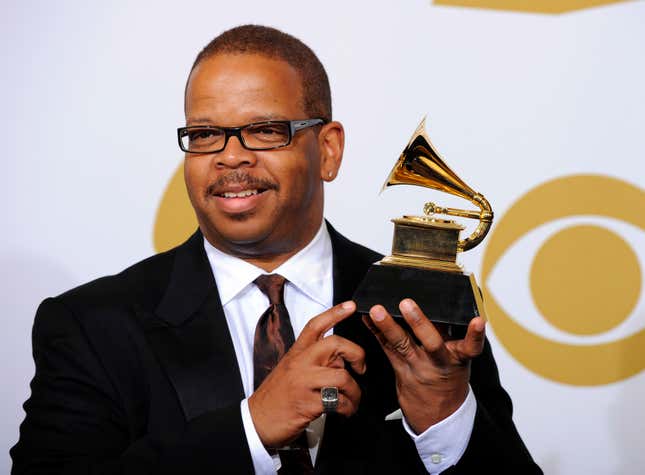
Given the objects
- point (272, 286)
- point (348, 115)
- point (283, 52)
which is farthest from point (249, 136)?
point (348, 115)

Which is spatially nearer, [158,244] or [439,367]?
[439,367]

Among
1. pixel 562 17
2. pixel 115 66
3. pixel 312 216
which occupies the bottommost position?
pixel 312 216

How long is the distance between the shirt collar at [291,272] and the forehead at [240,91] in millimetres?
364

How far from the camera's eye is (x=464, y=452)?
6.85 feet

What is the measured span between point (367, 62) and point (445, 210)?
4.11 ft

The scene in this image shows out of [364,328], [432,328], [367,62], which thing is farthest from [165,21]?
[432,328]

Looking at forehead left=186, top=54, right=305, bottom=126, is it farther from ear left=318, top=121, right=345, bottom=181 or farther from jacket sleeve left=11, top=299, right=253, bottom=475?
jacket sleeve left=11, top=299, right=253, bottom=475

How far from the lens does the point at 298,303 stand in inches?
92.3

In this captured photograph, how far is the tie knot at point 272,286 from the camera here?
2285mm

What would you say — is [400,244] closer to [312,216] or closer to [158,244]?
[312,216]

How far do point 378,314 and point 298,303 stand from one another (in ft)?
1.68

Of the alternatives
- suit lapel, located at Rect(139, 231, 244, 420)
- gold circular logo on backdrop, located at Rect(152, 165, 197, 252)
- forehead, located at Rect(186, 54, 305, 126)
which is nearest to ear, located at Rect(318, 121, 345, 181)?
forehead, located at Rect(186, 54, 305, 126)

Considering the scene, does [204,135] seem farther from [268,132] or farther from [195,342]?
[195,342]

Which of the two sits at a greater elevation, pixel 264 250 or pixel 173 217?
pixel 264 250
